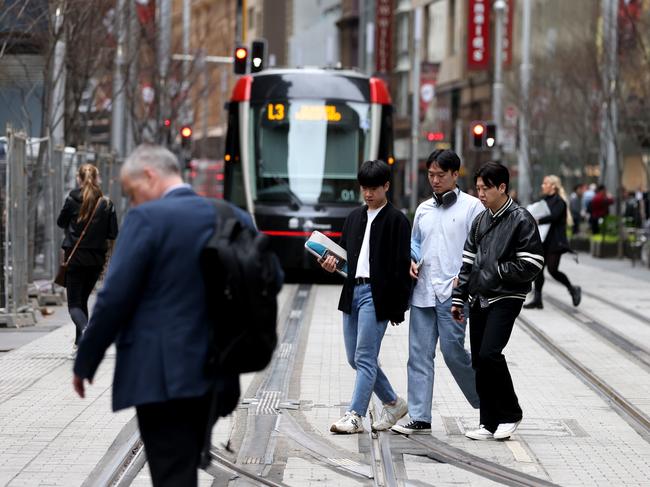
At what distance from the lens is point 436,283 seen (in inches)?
390

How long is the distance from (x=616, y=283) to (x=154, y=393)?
21.8m

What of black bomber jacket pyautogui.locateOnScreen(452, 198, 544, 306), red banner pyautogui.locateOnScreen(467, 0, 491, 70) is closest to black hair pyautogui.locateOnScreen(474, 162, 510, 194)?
black bomber jacket pyautogui.locateOnScreen(452, 198, 544, 306)

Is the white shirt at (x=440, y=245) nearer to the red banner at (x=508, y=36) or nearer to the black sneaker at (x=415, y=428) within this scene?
the black sneaker at (x=415, y=428)

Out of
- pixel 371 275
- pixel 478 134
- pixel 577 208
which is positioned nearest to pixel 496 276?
pixel 371 275

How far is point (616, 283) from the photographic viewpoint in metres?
26.9

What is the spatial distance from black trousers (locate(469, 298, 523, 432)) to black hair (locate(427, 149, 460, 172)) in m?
0.91

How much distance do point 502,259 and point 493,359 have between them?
1.98 feet

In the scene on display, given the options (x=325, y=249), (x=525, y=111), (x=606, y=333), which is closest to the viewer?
(x=325, y=249)

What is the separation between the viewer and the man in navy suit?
19.0 ft

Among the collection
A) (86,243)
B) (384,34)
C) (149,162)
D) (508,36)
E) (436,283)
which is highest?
(384,34)

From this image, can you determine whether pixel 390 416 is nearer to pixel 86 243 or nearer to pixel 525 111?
pixel 86 243

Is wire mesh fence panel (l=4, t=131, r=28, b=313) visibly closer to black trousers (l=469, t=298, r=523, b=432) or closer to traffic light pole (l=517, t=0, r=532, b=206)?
black trousers (l=469, t=298, r=523, b=432)

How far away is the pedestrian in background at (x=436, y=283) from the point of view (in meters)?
9.93

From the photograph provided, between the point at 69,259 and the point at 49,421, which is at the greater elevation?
the point at 69,259
